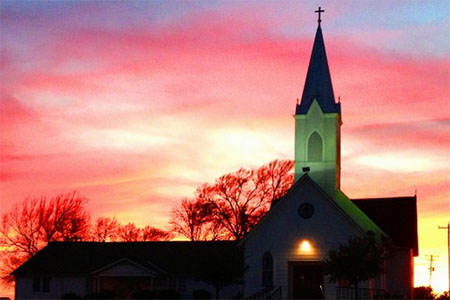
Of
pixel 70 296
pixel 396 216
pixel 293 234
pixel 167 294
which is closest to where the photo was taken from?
pixel 293 234

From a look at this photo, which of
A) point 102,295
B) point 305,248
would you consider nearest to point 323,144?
point 305,248

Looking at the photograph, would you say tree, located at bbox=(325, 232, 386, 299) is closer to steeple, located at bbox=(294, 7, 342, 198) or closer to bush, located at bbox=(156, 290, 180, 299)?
steeple, located at bbox=(294, 7, 342, 198)

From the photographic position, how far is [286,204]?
5012 centimetres

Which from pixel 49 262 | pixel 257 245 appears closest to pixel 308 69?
pixel 257 245

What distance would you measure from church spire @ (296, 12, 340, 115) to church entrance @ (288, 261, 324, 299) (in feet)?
34.6

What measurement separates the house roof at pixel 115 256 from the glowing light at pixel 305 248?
347 inches

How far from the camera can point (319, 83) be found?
185 ft

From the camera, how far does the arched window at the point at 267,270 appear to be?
4991 centimetres

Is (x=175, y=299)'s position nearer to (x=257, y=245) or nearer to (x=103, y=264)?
(x=257, y=245)

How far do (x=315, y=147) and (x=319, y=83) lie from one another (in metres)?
4.43

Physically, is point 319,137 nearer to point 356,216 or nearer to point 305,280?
point 356,216

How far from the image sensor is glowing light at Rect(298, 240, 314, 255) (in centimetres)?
4941

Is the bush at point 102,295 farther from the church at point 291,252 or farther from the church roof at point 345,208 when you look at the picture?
the church roof at point 345,208

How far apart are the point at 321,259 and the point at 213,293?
31.5 feet
